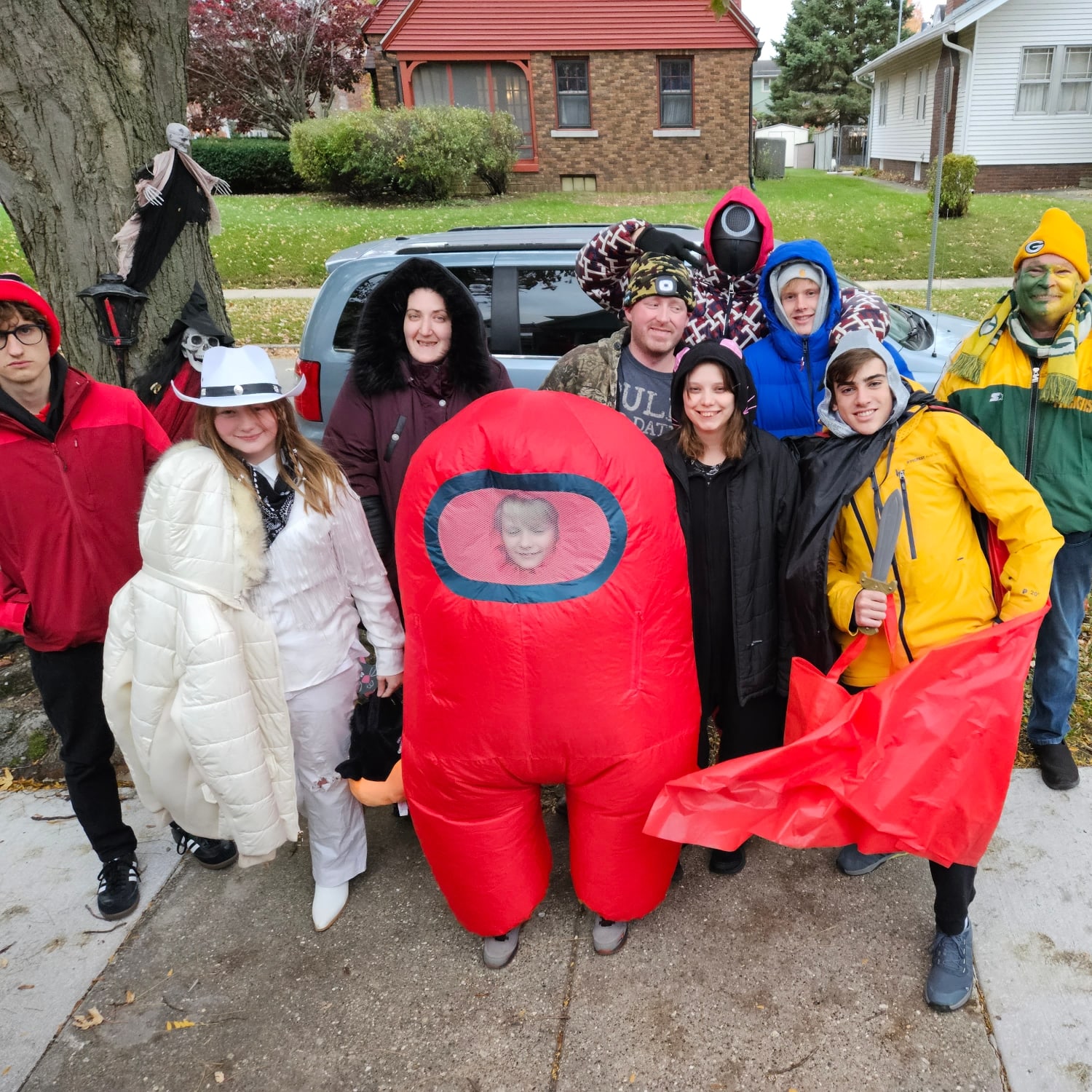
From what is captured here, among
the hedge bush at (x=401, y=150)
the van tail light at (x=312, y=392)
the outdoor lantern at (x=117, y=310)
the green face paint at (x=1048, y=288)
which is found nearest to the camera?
the green face paint at (x=1048, y=288)

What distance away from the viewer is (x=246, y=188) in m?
21.3

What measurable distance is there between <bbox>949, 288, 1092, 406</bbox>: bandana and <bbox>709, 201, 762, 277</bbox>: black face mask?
2.67ft

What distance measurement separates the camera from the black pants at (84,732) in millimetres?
2705

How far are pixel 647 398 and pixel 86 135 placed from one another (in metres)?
2.43

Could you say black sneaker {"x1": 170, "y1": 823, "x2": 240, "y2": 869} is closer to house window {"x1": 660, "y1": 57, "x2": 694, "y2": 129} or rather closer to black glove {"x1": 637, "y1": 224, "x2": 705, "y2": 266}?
black glove {"x1": 637, "y1": 224, "x2": 705, "y2": 266}

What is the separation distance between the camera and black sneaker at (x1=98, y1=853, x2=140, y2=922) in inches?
112

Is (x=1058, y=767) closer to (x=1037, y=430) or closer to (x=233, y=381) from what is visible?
(x=1037, y=430)

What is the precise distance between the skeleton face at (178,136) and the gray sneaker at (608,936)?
3.25 meters

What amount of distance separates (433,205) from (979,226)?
33.7ft

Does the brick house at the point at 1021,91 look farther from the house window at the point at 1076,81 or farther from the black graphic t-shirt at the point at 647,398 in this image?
the black graphic t-shirt at the point at 647,398

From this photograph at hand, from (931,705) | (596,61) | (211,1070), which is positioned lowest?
(211,1070)

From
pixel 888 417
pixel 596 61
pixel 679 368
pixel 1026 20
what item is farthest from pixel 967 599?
pixel 1026 20

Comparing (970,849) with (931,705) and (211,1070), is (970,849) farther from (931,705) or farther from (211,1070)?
(211,1070)

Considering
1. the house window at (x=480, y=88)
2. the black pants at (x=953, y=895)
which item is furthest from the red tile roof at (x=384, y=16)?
the black pants at (x=953, y=895)
